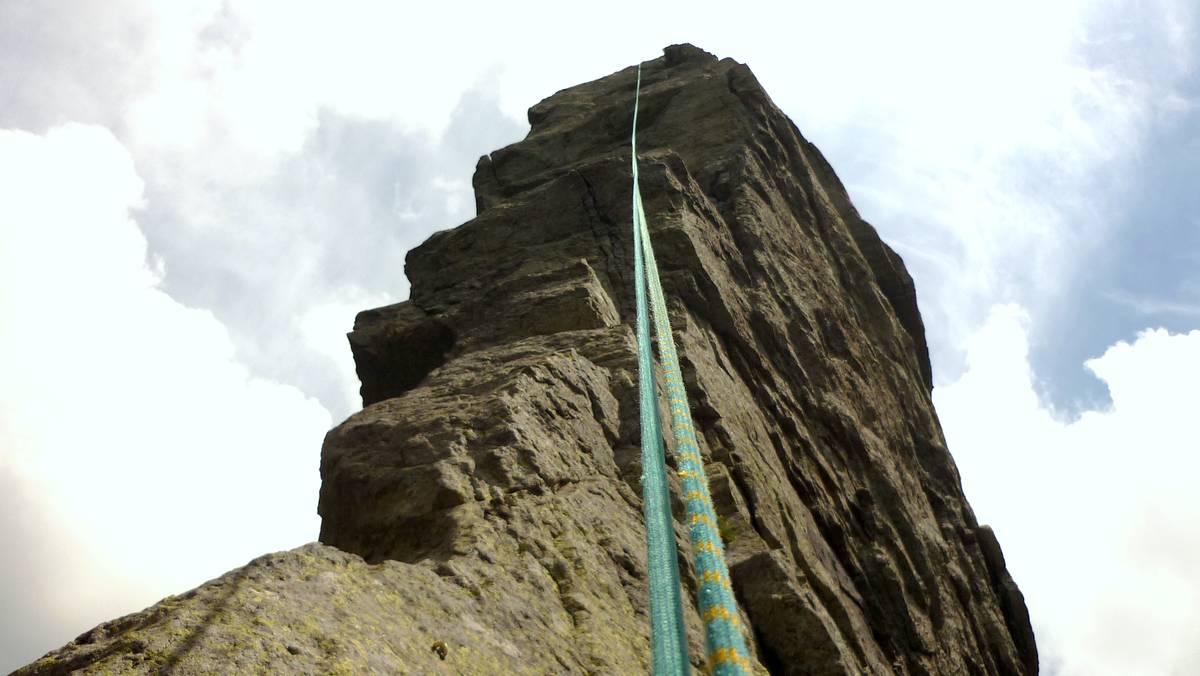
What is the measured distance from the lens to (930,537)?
14.9 meters

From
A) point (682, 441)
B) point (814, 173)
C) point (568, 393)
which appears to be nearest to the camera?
point (682, 441)

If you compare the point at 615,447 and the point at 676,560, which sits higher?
the point at 615,447

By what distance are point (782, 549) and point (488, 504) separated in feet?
11.5

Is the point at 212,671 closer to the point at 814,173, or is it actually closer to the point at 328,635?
the point at 328,635

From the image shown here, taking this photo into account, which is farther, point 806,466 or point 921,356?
point 921,356

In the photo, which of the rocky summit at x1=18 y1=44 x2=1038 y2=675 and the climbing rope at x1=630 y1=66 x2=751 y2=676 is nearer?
the climbing rope at x1=630 y1=66 x2=751 y2=676

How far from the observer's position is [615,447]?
27.7 feet

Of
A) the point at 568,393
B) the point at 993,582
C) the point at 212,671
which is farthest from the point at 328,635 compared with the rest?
the point at 993,582

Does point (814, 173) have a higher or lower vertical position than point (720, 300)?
higher

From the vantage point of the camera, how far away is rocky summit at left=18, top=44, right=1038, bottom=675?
16.5 feet

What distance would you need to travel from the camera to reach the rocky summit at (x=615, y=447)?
5020 millimetres

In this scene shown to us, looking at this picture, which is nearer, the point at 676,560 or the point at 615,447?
the point at 676,560

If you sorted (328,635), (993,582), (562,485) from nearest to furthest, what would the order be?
(328,635) < (562,485) < (993,582)

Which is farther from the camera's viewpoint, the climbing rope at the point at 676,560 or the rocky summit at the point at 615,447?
the rocky summit at the point at 615,447
